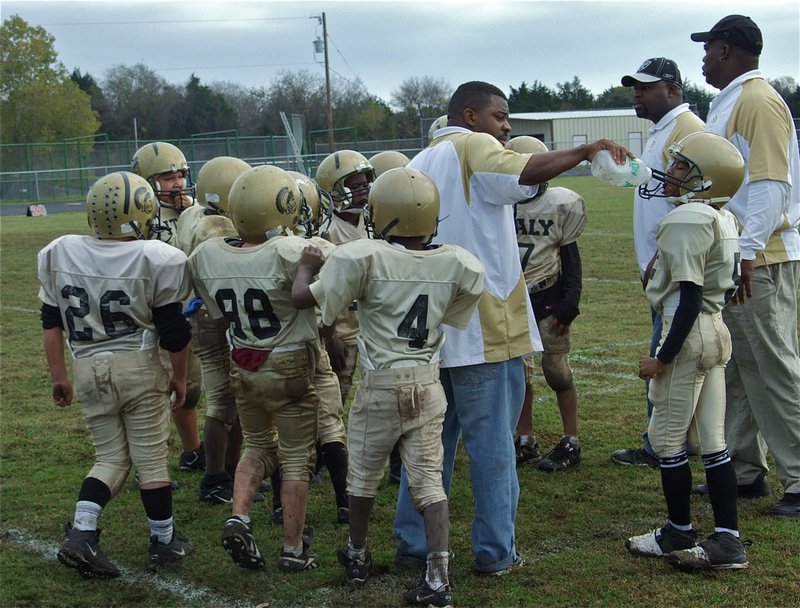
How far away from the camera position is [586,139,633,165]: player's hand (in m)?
3.86

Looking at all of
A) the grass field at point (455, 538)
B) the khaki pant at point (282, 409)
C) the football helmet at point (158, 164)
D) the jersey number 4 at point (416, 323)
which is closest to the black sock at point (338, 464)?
the grass field at point (455, 538)

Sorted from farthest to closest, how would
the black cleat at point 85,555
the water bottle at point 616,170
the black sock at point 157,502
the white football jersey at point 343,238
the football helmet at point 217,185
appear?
the white football jersey at point 343,238 < the football helmet at point 217,185 < the black sock at point 157,502 < the black cleat at point 85,555 < the water bottle at point 616,170

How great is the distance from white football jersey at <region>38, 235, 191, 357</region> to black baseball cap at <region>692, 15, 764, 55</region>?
3229mm

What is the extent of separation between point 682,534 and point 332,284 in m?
2.06

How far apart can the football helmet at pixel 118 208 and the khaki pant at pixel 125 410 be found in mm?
607

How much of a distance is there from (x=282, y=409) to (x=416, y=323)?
3.09ft

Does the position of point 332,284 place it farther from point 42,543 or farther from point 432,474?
point 42,543

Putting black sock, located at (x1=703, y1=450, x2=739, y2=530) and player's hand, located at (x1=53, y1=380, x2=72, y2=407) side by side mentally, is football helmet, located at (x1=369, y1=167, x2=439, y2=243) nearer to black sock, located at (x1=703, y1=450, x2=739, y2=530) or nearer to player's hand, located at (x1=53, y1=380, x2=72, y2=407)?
black sock, located at (x1=703, y1=450, x2=739, y2=530)

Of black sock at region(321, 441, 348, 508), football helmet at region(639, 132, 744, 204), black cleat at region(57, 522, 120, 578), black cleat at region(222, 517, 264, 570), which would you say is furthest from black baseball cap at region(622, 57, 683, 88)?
black cleat at region(57, 522, 120, 578)

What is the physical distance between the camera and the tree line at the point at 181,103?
50344 mm

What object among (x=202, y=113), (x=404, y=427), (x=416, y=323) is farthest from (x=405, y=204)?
(x=202, y=113)

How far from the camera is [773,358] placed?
16.7ft

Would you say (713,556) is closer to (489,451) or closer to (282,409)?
(489,451)

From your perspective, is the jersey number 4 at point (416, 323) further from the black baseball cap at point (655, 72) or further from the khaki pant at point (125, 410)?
the black baseball cap at point (655, 72)
